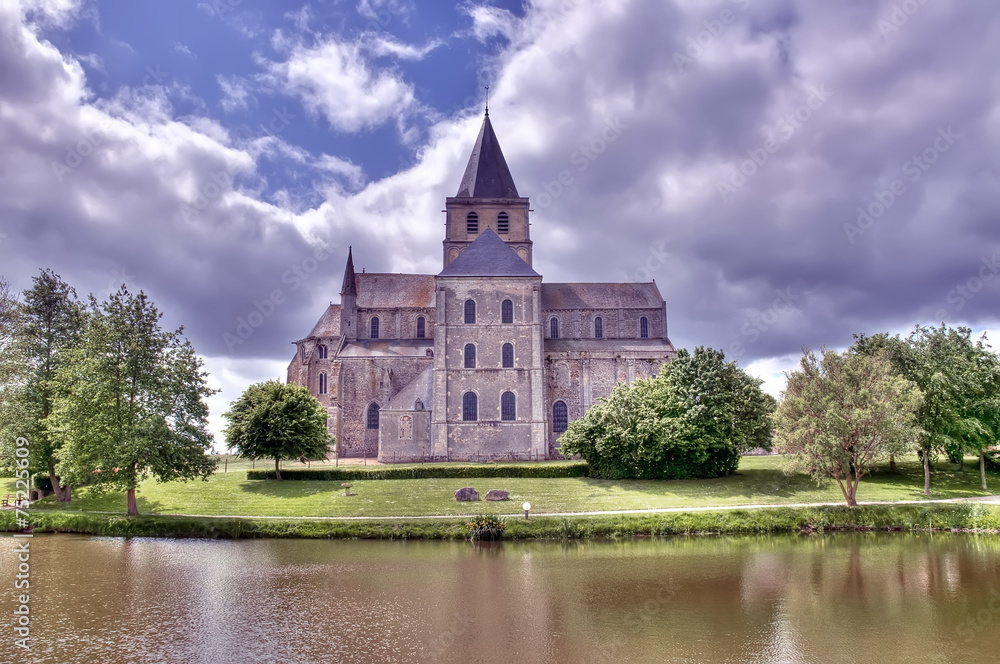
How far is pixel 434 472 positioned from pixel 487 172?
30.8 meters

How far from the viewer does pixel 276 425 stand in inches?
1454

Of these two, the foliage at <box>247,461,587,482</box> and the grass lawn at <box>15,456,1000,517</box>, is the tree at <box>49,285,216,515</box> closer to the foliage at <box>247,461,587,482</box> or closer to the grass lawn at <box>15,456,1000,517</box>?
the grass lawn at <box>15,456,1000,517</box>

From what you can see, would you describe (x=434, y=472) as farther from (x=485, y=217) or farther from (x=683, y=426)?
(x=485, y=217)

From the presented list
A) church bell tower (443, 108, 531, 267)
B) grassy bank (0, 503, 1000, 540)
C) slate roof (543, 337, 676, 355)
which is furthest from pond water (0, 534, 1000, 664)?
church bell tower (443, 108, 531, 267)

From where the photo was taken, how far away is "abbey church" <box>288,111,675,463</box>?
43750 mm

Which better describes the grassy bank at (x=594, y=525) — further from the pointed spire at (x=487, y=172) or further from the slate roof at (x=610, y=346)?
the pointed spire at (x=487, y=172)

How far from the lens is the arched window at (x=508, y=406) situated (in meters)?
44.0

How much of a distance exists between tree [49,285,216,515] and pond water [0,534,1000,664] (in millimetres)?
5403

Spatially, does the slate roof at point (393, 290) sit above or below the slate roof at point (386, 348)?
above

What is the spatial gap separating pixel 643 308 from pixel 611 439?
19.7 metres

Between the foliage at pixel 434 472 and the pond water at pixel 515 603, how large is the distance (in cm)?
1282

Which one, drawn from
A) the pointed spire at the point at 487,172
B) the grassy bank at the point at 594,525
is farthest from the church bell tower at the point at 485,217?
the grassy bank at the point at 594,525

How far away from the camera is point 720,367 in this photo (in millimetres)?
36625

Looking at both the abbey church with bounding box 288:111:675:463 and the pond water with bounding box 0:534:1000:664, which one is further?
the abbey church with bounding box 288:111:675:463
